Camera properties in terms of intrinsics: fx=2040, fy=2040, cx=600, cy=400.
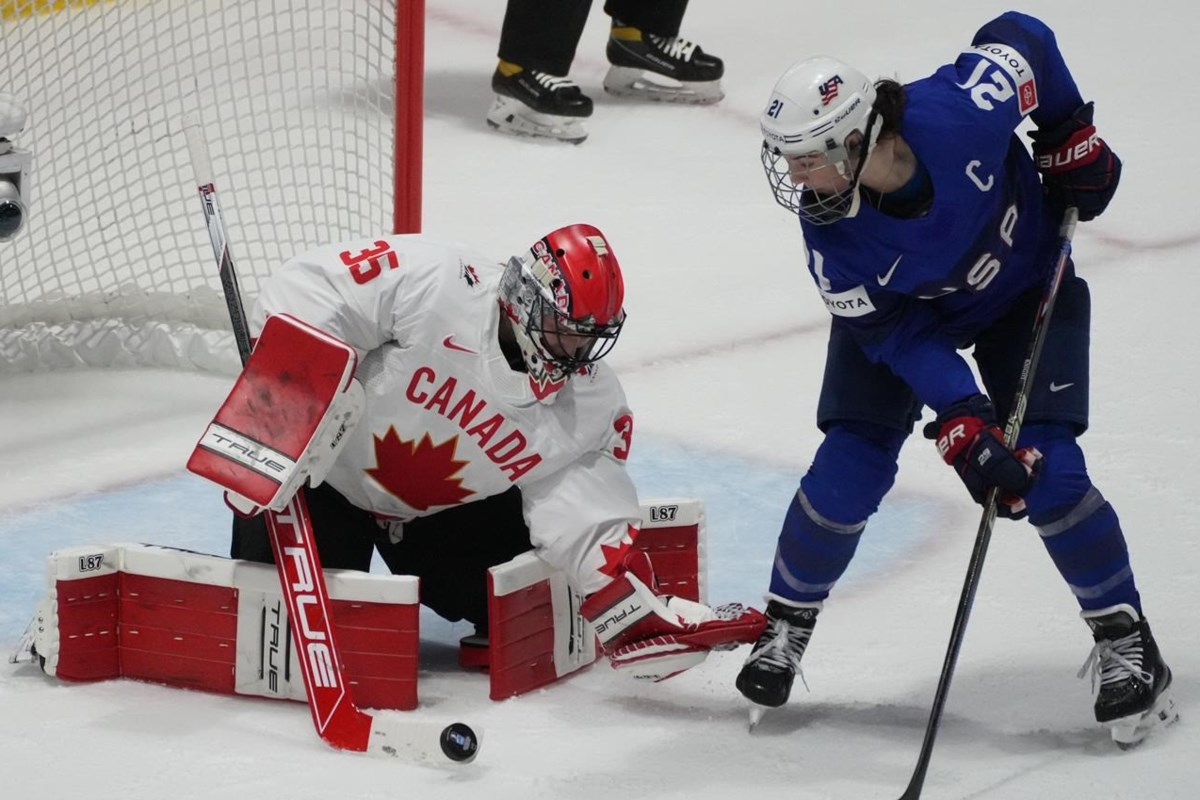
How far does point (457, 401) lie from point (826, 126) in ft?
2.18

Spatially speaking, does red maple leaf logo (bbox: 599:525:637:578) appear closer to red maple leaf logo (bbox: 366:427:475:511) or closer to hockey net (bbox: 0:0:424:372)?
red maple leaf logo (bbox: 366:427:475:511)

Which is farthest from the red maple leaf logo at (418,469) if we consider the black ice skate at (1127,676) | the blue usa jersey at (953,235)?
the black ice skate at (1127,676)

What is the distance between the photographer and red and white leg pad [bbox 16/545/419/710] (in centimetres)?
288

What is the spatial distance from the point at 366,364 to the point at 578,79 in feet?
11.2

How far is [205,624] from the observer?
9.62 ft

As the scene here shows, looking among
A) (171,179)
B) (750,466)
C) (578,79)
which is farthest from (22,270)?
(578,79)

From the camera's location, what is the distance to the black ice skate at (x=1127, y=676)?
9.07 feet

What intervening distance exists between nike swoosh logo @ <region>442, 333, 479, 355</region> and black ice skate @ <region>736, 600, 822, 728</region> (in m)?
0.57

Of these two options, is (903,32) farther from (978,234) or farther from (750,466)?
(978,234)

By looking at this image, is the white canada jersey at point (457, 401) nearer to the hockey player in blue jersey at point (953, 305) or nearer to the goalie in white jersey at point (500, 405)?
the goalie in white jersey at point (500, 405)

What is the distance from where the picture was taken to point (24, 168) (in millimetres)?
3287

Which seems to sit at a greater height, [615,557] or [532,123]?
[615,557]

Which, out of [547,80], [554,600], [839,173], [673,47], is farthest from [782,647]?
[673,47]

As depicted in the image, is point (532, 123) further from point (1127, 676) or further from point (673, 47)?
point (1127, 676)
